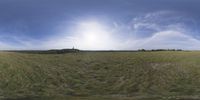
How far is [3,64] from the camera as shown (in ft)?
313

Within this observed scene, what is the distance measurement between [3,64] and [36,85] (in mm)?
13619

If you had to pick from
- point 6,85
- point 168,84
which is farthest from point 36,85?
point 168,84

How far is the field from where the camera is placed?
7838 centimetres

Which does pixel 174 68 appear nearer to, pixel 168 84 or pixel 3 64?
pixel 168 84

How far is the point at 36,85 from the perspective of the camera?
279ft

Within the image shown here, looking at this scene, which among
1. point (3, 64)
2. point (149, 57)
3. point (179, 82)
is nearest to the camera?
point (179, 82)

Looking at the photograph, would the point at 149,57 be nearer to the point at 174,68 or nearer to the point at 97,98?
the point at 174,68

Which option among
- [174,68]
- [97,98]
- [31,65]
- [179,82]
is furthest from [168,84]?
[31,65]

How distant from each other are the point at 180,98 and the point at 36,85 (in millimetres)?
27585

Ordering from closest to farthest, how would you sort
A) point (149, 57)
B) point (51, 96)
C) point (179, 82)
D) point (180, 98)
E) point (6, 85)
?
point (180, 98), point (51, 96), point (6, 85), point (179, 82), point (149, 57)

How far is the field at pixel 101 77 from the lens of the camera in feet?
257

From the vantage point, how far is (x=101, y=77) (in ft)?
309

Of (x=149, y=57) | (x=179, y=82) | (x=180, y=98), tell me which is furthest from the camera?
(x=149, y=57)

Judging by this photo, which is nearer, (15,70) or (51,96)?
(51,96)
